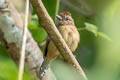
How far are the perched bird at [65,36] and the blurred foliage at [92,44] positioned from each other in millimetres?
63

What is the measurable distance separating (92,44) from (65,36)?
1.73 ft

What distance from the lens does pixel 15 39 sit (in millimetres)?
2113

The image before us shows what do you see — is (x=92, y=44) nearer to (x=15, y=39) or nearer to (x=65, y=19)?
(x=15, y=39)

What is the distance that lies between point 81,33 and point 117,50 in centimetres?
188

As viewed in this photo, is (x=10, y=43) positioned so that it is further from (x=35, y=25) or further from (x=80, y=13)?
(x=80, y=13)

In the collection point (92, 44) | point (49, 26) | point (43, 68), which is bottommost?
point (43, 68)

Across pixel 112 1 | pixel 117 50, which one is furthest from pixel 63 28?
pixel 117 50

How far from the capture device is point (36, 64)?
232 centimetres

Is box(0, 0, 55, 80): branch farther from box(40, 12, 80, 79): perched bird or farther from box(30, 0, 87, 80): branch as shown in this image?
box(30, 0, 87, 80): branch

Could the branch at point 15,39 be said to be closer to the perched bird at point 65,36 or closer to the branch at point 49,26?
the perched bird at point 65,36

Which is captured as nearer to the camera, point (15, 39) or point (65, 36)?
point (15, 39)

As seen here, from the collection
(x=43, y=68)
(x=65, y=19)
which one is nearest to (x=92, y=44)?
(x=43, y=68)

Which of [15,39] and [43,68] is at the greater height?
[15,39]

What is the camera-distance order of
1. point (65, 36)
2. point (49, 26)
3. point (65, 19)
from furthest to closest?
point (65, 19)
point (65, 36)
point (49, 26)
